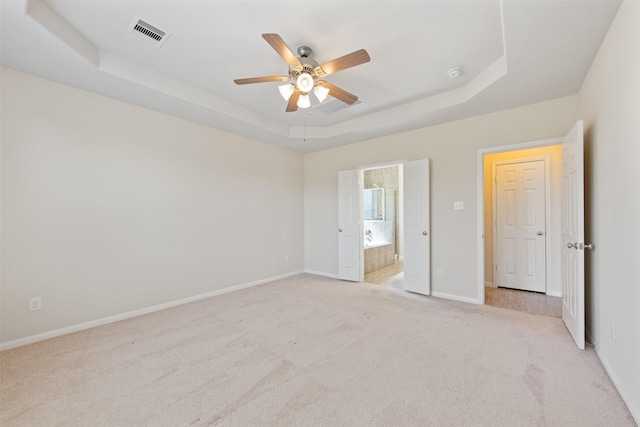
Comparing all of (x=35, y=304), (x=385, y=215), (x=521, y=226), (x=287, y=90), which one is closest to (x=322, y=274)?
(x=385, y=215)

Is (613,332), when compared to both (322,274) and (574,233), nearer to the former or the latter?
(574,233)

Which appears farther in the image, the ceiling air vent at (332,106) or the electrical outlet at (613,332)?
the ceiling air vent at (332,106)

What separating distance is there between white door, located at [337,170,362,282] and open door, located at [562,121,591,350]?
269cm

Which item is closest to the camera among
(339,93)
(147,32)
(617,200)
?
(617,200)

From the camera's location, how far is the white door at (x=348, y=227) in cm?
468

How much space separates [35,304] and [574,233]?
505cm

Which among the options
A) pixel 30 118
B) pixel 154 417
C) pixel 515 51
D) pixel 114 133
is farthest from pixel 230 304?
pixel 515 51

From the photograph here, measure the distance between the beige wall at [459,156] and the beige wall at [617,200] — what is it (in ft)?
2.22

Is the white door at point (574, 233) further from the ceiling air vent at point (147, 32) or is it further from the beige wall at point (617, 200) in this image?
the ceiling air vent at point (147, 32)

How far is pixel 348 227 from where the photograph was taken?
4.79 m

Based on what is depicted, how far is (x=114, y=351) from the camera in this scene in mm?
2316

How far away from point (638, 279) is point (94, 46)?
430cm

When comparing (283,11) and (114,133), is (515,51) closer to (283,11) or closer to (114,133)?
(283,11)

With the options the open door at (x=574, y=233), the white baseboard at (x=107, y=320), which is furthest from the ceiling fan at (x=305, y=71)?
the white baseboard at (x=107, y=320)
